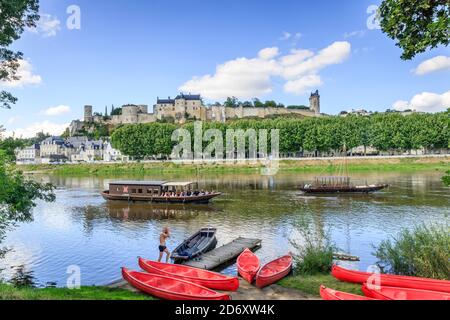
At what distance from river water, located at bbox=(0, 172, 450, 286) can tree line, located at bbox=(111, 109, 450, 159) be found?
58005 mm

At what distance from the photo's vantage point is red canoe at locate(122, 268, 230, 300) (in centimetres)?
1640

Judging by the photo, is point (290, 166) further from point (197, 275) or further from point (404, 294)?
point (404, 294)

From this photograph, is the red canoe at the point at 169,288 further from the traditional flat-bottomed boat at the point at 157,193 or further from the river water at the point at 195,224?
the traditional flat-bottomed boat at the point at 157,193

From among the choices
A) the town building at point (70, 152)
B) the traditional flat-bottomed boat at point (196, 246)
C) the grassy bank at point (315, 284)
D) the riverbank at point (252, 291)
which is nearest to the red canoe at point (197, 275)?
the riverbank at point (252, 291)

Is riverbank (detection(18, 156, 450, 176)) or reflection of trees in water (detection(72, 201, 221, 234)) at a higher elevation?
riverbank (detection(18, 156, 450, 176))

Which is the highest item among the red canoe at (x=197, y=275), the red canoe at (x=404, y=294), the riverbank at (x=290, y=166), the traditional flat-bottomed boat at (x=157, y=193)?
the riverbank at (x=290, y=166)

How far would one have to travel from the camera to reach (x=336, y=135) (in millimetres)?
121938

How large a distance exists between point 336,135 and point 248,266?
10592 cm

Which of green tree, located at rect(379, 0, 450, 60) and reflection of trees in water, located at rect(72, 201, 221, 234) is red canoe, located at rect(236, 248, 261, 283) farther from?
reflection of trees in water, located at rect(72, 201, 221, 234)

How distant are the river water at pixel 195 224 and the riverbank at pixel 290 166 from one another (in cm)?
4351

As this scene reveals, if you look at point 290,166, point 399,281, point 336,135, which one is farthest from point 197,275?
point 336,135

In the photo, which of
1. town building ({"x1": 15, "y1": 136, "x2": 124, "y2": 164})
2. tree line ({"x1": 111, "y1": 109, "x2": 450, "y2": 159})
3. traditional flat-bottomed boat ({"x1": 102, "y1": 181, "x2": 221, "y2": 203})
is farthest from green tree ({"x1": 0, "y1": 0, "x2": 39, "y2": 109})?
town building ({"x1": 15, "y1": 136, "x2": 124, "y2": 164})

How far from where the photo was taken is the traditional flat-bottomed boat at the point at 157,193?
55.4 metres
